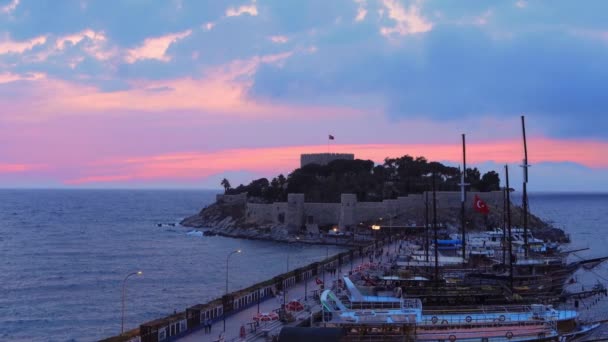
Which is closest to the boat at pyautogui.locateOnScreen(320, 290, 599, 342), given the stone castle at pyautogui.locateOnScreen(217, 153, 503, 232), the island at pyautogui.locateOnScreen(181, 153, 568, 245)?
the island at pyautogui.locateOnScreen(181, 153, 568, 245)

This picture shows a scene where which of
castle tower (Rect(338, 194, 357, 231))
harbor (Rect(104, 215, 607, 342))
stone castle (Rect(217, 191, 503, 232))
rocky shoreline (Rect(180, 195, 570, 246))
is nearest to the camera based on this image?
harbor (Rect(104, 215, 607, 342))

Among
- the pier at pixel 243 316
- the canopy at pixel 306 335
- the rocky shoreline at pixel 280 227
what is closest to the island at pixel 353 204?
the rocky shoreline at pixel 280 227

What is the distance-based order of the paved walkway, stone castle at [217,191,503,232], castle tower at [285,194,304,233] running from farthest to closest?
1. castle tower at [285,194,304,233]
2. stone castle at [217,191,503,232]
3. the paved walkway

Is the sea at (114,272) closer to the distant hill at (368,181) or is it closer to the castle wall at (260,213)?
the castle wall at (260,213)

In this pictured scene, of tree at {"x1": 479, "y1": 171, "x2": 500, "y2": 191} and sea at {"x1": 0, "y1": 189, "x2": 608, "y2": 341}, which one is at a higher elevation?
tree at {"x1": 479, "y1": 171, "x2": 500, "y2": 191}

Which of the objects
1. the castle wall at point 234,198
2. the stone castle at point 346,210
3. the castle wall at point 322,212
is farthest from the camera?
the castle wall at point 234,198

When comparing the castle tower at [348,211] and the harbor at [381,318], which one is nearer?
the harbor at [381,318]

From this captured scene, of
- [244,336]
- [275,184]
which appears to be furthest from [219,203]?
[244,336]

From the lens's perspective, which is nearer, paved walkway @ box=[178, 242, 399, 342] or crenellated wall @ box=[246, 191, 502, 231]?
paved walkway @ box=[178, 242, 399, 342]

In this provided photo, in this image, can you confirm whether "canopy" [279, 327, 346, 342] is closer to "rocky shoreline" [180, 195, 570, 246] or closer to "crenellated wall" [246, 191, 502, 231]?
"rocky shoreline" [180, 195, 570, 246]

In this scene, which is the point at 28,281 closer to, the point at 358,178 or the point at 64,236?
the point at 64,236

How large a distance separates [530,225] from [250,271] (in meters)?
52.7

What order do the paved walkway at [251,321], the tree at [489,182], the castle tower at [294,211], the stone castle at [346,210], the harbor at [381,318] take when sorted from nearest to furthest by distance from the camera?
the paved walkway at [251,321], the harbor at [381,318], the stone castle at [346,210], the castle tower at [294,211], the tree at [489,182]

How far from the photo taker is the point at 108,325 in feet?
134
